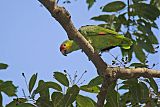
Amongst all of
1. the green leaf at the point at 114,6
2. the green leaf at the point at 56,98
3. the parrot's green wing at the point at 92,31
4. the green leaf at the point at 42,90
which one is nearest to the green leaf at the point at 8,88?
the green leaf at the point at 42,90

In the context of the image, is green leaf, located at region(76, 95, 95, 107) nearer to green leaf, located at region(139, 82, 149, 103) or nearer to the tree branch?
the tree branch

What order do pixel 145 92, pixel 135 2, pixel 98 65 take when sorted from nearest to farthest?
pixel 98 65, pixel 145 92, pixel 135 2

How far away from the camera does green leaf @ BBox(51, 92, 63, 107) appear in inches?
90.0

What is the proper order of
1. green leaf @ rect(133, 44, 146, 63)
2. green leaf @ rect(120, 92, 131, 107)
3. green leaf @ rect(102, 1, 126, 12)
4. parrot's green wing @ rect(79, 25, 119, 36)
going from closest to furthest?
green leaf @ rect(120, 92, 131, 107), parrot's green wing @ rect(79, 25, 119, 36), green leaf @ rect(133, 44, 146, 63), green leaf @ rect(102, 1, 126, 12)

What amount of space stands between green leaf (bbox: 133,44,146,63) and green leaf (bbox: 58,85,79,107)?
2.97 feet

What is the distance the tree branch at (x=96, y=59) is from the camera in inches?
81.0

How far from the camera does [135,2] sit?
3170mm

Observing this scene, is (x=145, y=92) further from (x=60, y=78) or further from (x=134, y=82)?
(x=60, y=78)

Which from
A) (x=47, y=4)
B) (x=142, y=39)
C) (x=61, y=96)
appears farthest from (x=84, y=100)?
(x=142, y=39)

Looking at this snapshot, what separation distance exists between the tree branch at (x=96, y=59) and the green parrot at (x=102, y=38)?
580 millimetres

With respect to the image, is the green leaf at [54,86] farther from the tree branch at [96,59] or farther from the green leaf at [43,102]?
the tree branch at [96,59]

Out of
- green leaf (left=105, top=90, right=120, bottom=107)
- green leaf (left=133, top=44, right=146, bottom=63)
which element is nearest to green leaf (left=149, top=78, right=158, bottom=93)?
green leaf (left=105, top=90, right=120, bottom=107)

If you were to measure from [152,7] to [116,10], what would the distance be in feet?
1.05

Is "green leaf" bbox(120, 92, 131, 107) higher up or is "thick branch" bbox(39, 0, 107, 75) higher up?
"thick branch" bbox(39, 0, 107, 75)
